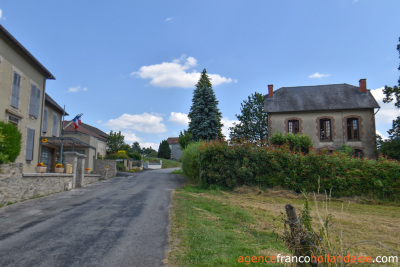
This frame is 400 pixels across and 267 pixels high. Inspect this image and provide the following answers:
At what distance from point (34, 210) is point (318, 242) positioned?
8493 mm

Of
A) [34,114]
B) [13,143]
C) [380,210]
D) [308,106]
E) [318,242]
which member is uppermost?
[308,106]

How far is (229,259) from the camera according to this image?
4383mm

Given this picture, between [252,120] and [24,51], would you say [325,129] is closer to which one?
[252,120]

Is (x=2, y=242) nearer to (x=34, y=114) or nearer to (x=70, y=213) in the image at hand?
(x=70, y=213)

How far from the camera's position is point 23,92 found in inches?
588

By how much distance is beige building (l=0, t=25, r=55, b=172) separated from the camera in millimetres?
13070

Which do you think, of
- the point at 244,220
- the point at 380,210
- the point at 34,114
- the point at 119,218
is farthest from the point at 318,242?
the point at 34,114

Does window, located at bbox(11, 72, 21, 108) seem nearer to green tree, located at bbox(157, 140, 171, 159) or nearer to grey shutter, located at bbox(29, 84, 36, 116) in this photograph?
grey shutter, located at bbox(29, 84, 36, 116)

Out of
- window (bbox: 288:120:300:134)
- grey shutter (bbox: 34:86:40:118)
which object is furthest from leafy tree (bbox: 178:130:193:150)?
grey shutter (bbox: 34:86:40:118)

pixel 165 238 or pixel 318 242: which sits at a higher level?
pixel 318 242

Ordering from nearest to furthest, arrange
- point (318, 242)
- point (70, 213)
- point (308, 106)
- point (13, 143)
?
point (318, 242) → point (70, 213) → point (13, 143) → point (308, 106)

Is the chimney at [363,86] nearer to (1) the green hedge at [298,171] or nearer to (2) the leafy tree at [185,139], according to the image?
(1) the green hedge at [298,171]

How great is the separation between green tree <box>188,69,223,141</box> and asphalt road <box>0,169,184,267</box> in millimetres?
18065

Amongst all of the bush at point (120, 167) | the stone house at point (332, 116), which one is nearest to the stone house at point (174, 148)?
the bush at point (120, 167)
